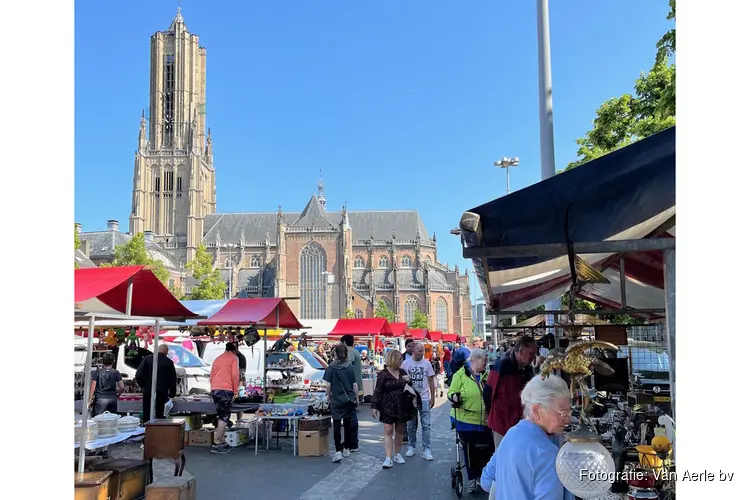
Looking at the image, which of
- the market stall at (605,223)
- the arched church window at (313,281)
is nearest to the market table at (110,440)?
the market stall at (605,223)

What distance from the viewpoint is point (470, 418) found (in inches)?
256

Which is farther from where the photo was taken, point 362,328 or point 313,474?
point 362,328

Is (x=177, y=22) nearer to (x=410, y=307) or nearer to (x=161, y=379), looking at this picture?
(x=410, y=307)

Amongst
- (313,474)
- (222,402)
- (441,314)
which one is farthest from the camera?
(441,314)

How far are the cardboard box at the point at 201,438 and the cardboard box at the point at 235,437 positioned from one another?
35 cm

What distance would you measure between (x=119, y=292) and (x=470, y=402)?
4019 millimetres

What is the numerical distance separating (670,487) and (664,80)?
1172 centimetres

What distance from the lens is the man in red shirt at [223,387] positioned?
9.83 metres

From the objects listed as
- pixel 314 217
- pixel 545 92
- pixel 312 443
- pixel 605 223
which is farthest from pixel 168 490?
pixel 314 217

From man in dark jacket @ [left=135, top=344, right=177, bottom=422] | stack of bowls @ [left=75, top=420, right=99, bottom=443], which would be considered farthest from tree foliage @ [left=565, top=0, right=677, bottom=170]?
stack of bowls @ [left=75, top=420, right=99, bottom=443]
